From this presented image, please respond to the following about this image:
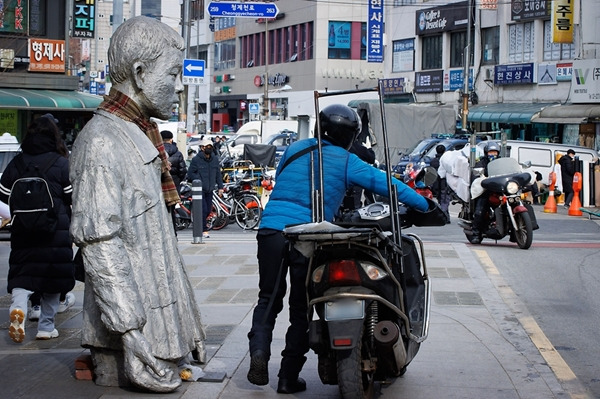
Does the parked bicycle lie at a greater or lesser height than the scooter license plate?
lesser

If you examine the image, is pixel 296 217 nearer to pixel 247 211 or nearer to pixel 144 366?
pixel 144 366

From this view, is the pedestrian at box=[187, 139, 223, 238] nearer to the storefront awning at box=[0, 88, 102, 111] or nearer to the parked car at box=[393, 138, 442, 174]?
the storefront awning at box=[0, 88, 102, 111]

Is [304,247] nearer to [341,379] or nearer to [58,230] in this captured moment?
[341,379]

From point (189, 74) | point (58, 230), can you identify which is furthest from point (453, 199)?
point (58, 230)

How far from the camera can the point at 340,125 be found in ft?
20.7

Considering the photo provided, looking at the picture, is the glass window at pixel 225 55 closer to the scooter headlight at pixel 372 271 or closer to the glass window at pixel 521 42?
the glass window at pixel 521 42

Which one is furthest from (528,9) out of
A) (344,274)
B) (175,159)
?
(344,274)

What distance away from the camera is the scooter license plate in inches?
218

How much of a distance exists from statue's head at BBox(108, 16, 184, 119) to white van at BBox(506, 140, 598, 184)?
21640mm

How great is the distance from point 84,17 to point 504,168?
19.7 m

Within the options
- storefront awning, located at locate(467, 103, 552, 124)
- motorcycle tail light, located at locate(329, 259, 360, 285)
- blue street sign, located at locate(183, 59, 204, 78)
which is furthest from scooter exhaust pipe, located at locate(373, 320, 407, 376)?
storefront awning, located at locate(467, 103, 552, 124)

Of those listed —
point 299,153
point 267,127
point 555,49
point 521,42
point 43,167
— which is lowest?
point 43,167

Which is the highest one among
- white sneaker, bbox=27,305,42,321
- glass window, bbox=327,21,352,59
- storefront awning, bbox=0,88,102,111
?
glass window, bbox=327,21,352,59

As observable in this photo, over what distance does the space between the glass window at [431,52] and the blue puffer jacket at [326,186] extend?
4623 cm
